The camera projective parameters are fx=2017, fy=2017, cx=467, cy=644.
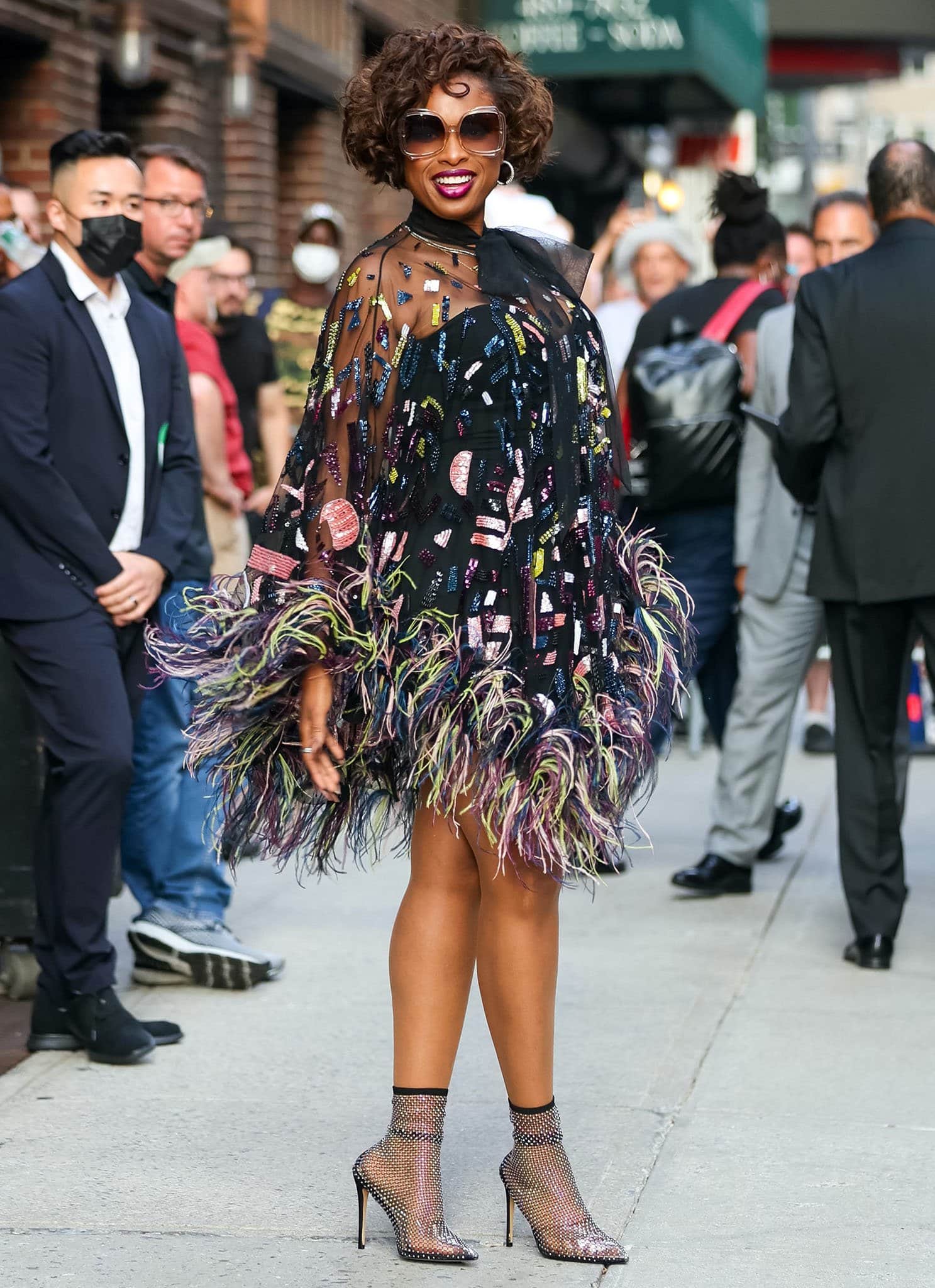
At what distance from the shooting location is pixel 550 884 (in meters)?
3.45

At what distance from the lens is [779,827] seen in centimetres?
703

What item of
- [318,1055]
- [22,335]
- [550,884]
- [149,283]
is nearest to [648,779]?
[550,884]

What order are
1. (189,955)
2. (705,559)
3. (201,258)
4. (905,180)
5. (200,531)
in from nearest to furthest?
(189,955)
(200,531)
(905,180)
(705,559)
(201,258)

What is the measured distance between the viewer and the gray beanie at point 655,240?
866cm

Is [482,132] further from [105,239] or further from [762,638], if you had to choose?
[762,638]

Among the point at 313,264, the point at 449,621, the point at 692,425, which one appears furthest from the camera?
the point at 313,264

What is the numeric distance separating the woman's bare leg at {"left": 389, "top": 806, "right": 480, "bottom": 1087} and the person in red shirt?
113 inches

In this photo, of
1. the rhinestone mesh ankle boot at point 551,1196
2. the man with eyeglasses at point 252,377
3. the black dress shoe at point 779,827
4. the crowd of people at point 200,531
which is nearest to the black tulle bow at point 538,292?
the crowd of people at point 200,531

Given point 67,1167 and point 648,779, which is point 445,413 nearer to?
point 648,779

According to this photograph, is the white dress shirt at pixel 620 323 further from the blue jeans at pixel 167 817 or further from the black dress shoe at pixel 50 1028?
the black dress shoe at pixel 50 1028

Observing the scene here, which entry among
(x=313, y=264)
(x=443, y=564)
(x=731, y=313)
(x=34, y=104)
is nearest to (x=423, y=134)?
(x=443, y=564)

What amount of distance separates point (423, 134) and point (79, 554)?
164cm

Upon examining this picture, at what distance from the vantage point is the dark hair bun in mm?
7008

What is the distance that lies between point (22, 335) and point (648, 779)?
1.87 meters
